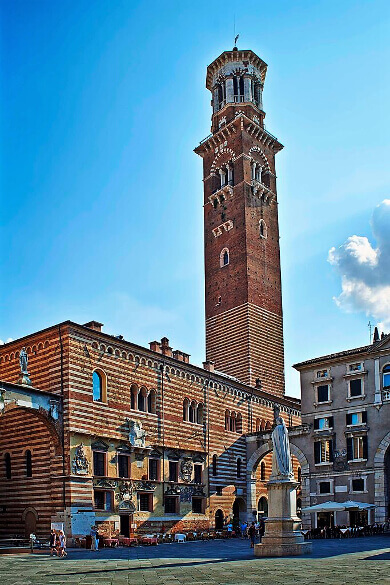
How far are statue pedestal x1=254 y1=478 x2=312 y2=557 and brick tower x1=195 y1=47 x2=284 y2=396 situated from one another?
27254 millimetres

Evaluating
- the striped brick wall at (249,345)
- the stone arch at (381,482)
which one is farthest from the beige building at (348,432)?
the striped brick wall at (249,345)

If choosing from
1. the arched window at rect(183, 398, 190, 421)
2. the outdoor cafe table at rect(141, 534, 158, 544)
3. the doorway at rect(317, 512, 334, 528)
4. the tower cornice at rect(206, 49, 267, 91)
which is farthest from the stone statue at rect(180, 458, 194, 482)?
the tower cornice at rect(206, 49, 267, 91)

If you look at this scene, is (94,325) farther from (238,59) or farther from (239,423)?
(238,59)

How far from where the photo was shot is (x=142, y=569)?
60.0ft

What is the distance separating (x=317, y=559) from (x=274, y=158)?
44.9m

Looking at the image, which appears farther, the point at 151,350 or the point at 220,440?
the point at 220,440

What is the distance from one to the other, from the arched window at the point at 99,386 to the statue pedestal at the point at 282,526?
12.9m

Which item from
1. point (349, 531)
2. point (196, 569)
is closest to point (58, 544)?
point (196, 569)

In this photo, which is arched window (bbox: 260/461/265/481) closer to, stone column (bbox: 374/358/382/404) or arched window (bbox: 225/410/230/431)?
arched window (bbox: 225/410/230/431)

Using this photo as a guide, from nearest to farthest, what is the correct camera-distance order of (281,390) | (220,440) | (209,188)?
(220,440), (281,390), (209,188)

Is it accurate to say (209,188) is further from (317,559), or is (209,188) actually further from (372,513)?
(317,559)

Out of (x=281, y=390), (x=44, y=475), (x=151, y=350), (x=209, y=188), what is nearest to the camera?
(x=44, y=475)

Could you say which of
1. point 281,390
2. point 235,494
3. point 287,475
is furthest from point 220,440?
point 287,475

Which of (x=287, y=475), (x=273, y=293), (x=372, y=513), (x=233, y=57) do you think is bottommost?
(x=372, y=513)
